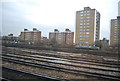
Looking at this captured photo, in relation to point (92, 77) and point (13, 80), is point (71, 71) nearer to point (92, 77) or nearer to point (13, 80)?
point (92, 77)

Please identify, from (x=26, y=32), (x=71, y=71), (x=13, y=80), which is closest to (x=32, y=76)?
(x=13, y=80)

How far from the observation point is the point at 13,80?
412cm

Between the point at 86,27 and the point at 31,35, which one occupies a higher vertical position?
the point at 86,27

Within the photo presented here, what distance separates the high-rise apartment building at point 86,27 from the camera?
147ft

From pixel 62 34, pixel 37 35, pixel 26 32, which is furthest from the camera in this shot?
pixel 26 32

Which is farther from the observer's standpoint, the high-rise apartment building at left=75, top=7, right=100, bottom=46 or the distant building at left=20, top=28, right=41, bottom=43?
the distant building at left=20, top=28, right=41, bottom=43

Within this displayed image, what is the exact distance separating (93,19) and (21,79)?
47.9m

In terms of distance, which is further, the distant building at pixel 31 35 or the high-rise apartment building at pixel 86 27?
the distant building at pixel 31 35

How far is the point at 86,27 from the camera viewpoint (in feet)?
153

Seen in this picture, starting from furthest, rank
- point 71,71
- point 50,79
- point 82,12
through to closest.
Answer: point 82,12 → point 71,71 → point 50,79

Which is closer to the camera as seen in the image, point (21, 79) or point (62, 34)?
point (21, 79)

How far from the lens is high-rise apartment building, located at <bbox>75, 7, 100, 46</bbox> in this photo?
4478 cm

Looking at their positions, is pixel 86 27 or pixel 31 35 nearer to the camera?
pixel 86 27

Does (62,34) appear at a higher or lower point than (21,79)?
higher
